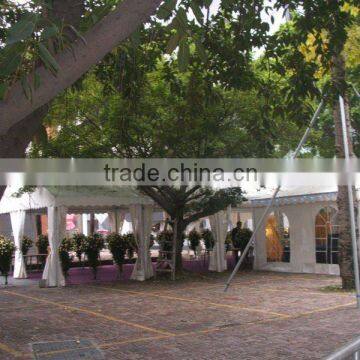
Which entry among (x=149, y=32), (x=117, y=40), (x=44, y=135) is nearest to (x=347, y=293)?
(x=149, y=32)

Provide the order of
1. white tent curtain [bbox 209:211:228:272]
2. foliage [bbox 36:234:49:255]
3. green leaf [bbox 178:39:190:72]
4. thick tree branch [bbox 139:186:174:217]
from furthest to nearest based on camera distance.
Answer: foliage [bbox 36:234:49:255] → white tent curtain [bbox 209:211:228:272] → thick tree branch [bbox 139:186:174:217] → green leaf [bbox 178:39:190:72]

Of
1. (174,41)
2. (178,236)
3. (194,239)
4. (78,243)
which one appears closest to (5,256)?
(78,243)

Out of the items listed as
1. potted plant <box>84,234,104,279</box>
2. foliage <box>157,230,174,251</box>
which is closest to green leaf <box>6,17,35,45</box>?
foliage <box>157,230,174,251</box>

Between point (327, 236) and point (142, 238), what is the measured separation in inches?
220

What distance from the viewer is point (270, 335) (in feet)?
24.2

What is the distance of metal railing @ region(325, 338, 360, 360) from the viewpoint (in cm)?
242

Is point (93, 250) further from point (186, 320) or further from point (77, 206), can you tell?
point (186, 320)

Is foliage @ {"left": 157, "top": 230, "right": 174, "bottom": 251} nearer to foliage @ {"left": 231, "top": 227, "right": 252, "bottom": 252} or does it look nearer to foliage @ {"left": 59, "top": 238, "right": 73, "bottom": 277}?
foliage @ {"left": 59, "top": 238, "right": 73, "bottom": 277}

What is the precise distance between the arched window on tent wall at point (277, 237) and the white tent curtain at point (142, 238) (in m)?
4.61

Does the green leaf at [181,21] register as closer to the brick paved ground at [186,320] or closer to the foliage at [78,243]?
the brick paved ground at [186,320]

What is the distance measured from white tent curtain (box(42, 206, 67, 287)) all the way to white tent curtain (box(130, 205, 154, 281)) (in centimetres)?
223

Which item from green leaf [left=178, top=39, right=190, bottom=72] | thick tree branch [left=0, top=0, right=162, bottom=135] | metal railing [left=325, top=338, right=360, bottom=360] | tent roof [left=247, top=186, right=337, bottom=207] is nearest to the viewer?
metal railing [left=325, top=338, right=360, bottom=360]

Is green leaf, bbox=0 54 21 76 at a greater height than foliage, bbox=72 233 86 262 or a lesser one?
greater

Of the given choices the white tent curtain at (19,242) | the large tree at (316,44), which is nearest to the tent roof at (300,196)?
the large tree at (316,44)
